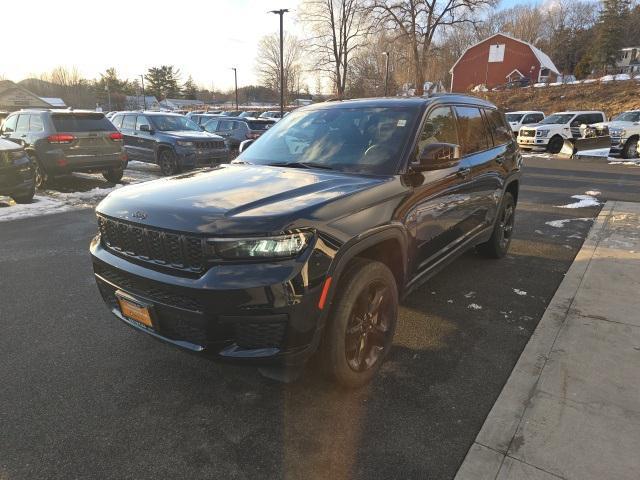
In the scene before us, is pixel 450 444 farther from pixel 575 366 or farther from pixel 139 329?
pixel 139 329

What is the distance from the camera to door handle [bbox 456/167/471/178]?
12.6 feet

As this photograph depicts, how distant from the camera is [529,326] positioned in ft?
12.2

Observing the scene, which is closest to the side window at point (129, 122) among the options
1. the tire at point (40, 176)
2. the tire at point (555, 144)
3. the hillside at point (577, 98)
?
the tire at point (40, 176)

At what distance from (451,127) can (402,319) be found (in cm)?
174

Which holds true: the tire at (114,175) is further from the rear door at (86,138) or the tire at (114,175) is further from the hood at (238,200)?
the hood at (238,200)

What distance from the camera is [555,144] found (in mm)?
19844

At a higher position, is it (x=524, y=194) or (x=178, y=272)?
(x=178, y=272)

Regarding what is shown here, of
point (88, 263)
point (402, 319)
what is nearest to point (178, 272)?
point (402, 319)

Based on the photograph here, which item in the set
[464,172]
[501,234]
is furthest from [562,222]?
[464,172]

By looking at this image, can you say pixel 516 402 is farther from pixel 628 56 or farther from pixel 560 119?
pixel 628 56

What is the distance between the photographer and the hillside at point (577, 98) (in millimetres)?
32969

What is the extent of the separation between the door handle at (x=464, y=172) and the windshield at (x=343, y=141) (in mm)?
748

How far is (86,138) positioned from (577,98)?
37.6 m

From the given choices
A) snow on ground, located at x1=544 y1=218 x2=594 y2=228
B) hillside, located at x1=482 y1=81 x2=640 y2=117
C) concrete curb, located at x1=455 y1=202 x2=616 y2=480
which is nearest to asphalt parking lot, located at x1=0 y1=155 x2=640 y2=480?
concrete curb, located at x1=455 y1=202 x2=616 y2=480
